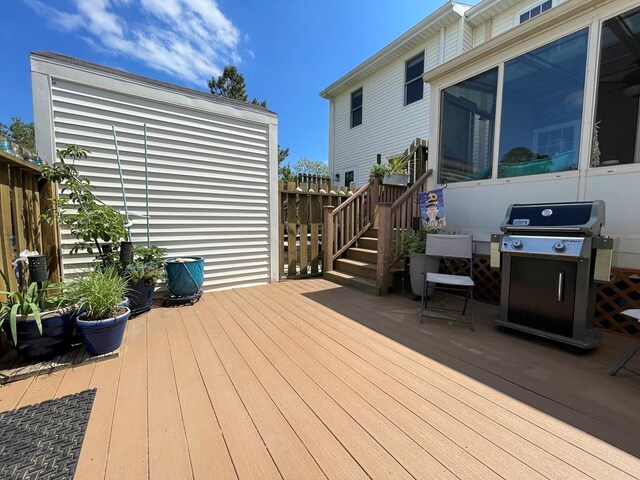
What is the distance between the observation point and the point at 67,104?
3168 mm

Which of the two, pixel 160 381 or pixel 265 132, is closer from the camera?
pixel 160 381

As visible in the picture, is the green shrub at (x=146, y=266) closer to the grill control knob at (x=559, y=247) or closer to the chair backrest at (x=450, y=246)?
the chair backrest at (x=450, y=246)

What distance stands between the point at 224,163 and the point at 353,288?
273 centimetres

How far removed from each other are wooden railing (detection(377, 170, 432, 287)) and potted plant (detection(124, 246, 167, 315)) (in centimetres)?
284

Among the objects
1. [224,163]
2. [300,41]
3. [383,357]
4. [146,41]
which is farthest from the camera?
[300,41]

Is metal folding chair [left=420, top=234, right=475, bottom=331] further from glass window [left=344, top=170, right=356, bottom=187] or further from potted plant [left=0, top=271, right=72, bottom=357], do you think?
glass window [left=344, top=170, right=356, bottom=187]

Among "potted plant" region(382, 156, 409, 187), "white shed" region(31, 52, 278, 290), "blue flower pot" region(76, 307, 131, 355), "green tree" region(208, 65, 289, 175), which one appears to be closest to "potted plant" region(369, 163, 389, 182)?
"potted plant" region(382, 156, 409, 187)

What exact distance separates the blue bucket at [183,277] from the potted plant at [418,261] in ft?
9.31

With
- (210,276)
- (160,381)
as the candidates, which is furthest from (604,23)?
(210,276)

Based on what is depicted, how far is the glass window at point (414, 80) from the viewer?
784 centimetres

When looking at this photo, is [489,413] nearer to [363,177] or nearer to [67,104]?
[67,104]

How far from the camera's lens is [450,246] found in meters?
3.42

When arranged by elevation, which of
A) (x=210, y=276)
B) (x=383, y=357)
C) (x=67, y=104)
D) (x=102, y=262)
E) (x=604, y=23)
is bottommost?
(x=383, y=357)

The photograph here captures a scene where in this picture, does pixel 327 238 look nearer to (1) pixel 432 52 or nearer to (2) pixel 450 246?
(2) pixel 450 246
